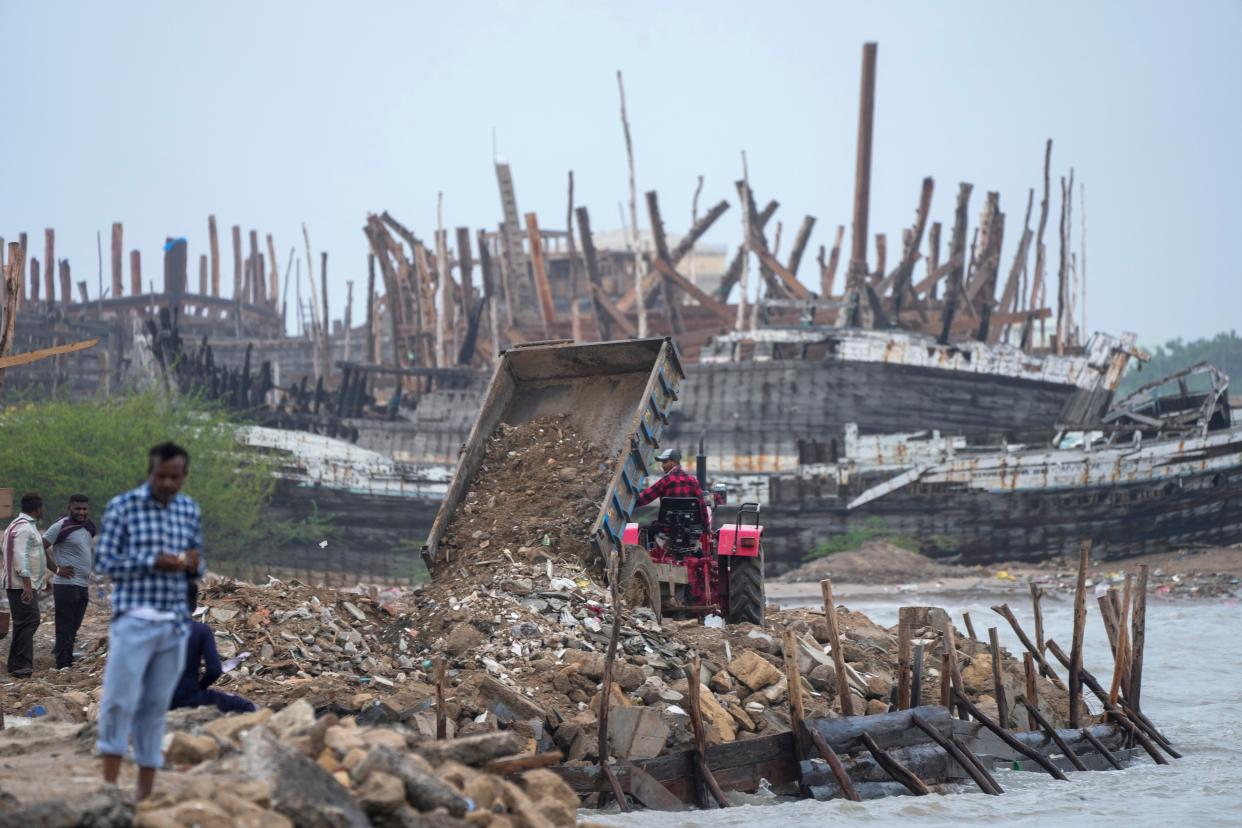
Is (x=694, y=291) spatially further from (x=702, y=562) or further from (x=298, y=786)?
(x=298, y=786)

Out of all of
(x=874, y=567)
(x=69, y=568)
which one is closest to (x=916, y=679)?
(x=69, y=568)

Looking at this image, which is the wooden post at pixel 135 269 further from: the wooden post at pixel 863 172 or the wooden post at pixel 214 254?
the wooden post at pixel 863 172

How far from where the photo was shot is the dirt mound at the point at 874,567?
30.5m

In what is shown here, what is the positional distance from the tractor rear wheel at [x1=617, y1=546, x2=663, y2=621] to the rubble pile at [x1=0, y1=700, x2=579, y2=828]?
4645mm

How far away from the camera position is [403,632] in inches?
432

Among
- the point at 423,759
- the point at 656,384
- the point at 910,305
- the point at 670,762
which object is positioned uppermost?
the point at 910,305

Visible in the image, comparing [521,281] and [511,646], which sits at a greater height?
[521,281]

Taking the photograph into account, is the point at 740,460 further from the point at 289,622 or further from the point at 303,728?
the point at 303,728

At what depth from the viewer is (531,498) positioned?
1258cm

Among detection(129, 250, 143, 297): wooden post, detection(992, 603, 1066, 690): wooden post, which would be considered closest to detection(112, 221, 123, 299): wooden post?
detection(129, 250, 143, 297): wooden post

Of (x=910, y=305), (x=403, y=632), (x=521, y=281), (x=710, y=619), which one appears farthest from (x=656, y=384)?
(x=521, y=281)

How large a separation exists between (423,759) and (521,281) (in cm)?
3856

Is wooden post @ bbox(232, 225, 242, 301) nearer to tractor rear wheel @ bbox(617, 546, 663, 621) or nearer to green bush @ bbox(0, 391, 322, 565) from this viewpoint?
green bush @ bbox(0, 391, 322, 565)

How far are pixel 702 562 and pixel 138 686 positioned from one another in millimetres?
7957
